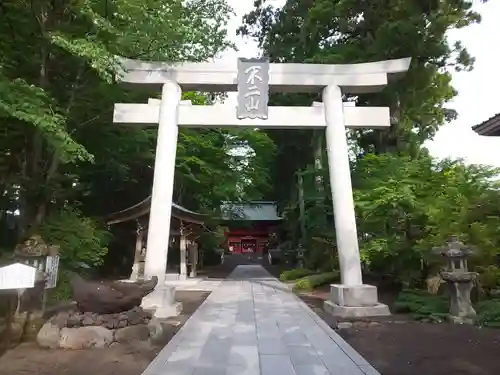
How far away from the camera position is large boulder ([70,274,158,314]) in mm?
7090

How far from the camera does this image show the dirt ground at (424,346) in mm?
5555

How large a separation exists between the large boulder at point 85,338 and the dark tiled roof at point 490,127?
7257 millimetres

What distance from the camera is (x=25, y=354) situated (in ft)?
20.5

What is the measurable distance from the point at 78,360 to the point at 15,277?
166 cm

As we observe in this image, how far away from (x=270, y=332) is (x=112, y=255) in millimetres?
16042

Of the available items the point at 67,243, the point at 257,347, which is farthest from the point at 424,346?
the point at 67,243

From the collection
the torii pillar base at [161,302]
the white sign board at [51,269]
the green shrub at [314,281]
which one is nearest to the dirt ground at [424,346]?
the torii pillar base at [161,302]

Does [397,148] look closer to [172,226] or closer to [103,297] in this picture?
[172,226]

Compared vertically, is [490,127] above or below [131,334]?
above

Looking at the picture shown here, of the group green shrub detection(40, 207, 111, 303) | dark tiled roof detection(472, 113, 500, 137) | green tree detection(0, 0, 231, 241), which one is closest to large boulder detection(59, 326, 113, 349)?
green shrub detection(40, 207, 111, 303)

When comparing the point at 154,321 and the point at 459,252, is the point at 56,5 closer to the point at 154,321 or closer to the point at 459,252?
the point at 154,321

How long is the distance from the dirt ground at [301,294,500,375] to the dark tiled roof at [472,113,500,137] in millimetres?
3569

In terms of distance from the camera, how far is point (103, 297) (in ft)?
23.3

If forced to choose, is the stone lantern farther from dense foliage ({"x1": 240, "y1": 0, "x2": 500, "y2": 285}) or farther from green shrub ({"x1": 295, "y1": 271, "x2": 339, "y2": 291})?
green shrub ({"x1": 295, "y1": 271, "x2": 339, "y2": 291})
